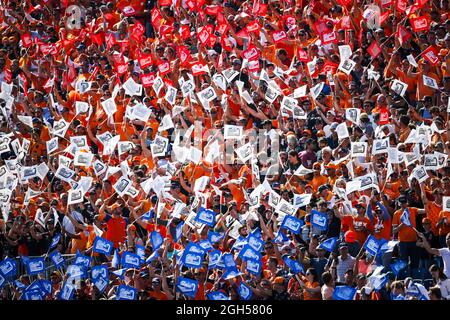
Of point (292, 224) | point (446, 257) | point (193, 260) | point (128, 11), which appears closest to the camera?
point (446, 257)

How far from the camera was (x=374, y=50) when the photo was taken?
47.9 feet

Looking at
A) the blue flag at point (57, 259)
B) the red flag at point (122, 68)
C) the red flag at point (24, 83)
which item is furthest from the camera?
the red flag at point (24, 83)

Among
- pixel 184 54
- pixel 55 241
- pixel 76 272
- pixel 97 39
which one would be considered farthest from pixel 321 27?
pixel 76 272

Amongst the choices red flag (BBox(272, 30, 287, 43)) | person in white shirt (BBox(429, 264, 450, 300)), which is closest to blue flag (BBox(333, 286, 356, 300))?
person in white shirt (BBox(429, 264, 450, 300))

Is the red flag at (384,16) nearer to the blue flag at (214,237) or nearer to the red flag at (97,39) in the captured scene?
the blue flag at (214,237)

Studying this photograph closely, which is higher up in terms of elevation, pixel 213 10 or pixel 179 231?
pixel 213 10

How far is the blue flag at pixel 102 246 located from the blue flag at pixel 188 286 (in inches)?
46.3

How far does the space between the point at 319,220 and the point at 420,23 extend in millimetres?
3301

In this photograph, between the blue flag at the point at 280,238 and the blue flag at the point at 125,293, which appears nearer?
the blue flag at the point at 125,293

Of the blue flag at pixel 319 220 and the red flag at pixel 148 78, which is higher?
the blue flag at pixel 319 220

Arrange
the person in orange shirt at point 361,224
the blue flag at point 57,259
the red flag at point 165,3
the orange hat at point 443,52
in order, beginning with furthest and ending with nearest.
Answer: the red flag at point 165,3 < the orange hat at point 443,52 < the blue flag at point 57,259 < the person in orange shirt at point 361,224

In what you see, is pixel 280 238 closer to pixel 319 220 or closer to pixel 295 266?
pixel 319 220

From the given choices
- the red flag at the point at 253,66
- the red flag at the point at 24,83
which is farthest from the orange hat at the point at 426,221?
the red flag at the point at 24,83

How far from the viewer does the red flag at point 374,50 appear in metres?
14.6
